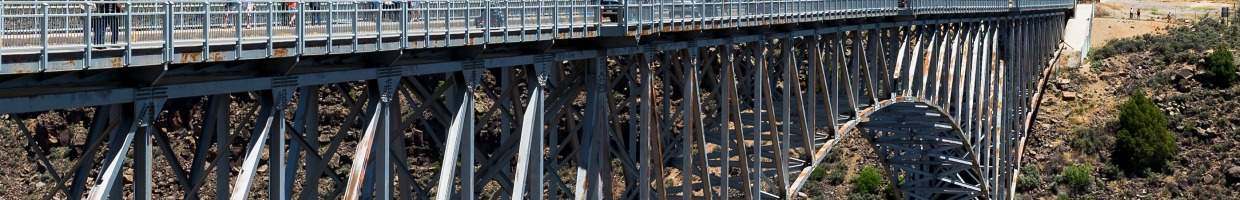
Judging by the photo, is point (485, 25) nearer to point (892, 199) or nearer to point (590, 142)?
point (590, 142)

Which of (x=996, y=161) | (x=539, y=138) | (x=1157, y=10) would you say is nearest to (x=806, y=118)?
(x=539, y=138)

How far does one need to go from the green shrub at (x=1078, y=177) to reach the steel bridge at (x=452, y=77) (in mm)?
16727

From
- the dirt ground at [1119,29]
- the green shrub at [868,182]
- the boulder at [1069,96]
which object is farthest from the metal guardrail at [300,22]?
the dirt ground at [1119,29]

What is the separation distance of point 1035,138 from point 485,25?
47.3 m

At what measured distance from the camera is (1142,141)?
63.0m

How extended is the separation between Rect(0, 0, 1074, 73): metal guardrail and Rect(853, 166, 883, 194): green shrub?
37693 millimetres

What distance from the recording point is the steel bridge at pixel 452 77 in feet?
51.4

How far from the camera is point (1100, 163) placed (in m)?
64.3

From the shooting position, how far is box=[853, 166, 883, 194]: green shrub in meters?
66.1

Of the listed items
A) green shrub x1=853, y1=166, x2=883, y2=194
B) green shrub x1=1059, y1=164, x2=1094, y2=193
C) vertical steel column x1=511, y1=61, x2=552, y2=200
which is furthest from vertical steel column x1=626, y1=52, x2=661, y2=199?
green shrub x1=853, y1=166, x2=883, y2=194

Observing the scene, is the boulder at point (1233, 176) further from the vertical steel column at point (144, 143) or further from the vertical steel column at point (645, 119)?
the vertical steel column at point (144, 143)

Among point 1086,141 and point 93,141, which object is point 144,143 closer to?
point 93,141

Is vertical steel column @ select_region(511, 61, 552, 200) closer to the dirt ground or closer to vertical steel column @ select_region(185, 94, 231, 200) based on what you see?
vertical steel column @ select_region(185, 94, 231, 200)

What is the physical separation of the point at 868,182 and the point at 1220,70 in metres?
11.7
